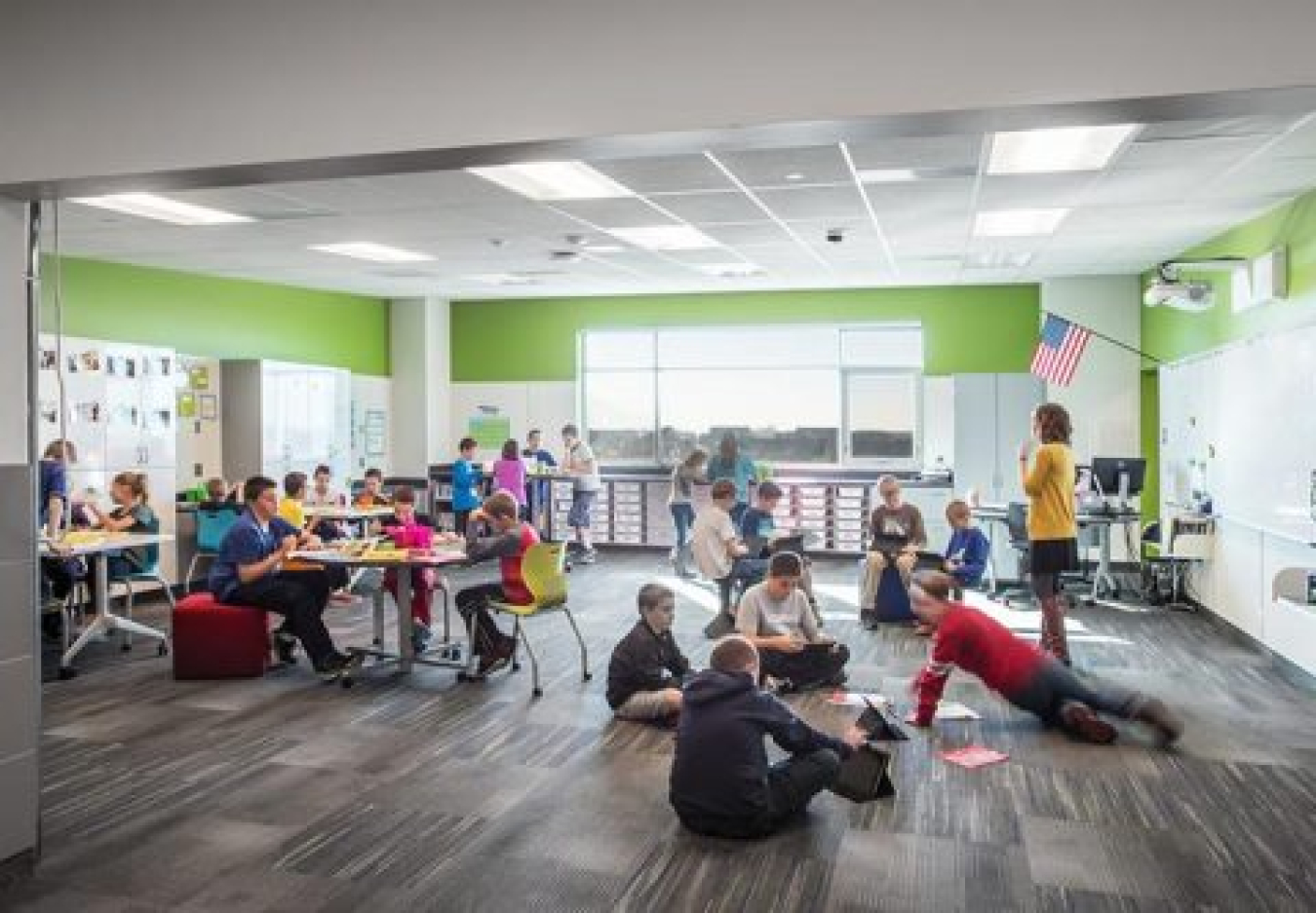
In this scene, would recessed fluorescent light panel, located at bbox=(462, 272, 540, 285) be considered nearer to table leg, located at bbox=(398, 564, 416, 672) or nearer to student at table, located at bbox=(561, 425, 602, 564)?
student at table, located at bbox=(561, 425, 602, 564)

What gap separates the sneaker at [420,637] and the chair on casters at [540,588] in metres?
0.76

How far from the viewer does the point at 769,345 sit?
12.7 m

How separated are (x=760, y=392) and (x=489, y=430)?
3418 mm

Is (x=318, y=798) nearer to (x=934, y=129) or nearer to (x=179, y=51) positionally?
(x=179, y=51)

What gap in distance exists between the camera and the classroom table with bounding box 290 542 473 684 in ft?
20.4

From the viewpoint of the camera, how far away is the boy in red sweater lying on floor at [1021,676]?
5.16 metres

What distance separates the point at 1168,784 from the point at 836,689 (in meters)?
2.01

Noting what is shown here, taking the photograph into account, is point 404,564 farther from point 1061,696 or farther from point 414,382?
point 414,382

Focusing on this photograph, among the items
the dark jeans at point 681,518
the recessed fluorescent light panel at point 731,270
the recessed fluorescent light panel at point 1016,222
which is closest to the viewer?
the recessed fluorescent light panel at point 1016,222

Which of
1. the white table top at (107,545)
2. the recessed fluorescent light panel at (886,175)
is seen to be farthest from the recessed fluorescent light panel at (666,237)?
the white table top at (107,545)

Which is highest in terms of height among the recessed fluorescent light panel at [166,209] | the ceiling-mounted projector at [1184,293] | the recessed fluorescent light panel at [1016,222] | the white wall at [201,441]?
the recessed fluorescent light panel at [1016,222]

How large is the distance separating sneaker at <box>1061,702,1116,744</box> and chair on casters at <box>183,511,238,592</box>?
6905 mm

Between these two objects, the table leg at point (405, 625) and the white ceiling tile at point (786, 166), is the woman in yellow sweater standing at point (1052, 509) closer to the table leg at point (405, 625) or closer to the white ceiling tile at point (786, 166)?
the white ceiling tile at point (786, 166)

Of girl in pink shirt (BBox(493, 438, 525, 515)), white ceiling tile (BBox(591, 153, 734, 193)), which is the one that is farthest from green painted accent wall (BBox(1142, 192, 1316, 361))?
girl in pink shirt (BBox(493, 438, 525, 515))
